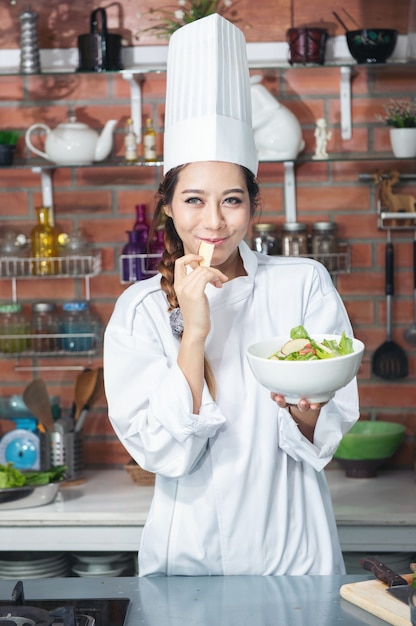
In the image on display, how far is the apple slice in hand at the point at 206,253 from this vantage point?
1800 mm

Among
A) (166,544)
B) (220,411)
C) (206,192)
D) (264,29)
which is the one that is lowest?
(166,544)

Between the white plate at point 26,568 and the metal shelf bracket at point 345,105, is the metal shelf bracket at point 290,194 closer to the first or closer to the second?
the metal shelf bracket at point 345,105

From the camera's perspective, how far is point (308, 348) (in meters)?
1.59

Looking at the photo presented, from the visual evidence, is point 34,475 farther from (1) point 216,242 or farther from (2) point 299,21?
(2) point 299,21

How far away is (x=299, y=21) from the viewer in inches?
125

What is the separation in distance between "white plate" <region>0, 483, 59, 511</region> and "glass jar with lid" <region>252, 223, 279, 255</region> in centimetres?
99

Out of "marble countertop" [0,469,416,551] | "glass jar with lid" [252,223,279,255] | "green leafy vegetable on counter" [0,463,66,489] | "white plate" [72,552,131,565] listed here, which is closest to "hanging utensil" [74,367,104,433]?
"green leafy vegetable on counter" [0,463,66,489]

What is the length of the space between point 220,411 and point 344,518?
104 centimetres

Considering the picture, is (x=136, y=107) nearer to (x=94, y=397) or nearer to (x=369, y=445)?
(x=94, y=397)

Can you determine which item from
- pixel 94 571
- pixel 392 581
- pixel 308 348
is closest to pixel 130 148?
pixel 94 571

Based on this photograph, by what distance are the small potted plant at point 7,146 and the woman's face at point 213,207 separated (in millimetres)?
1387

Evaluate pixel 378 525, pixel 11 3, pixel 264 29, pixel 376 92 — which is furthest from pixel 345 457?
pixel 11 3

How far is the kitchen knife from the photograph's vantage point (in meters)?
1.52

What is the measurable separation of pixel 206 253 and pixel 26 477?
135cm
